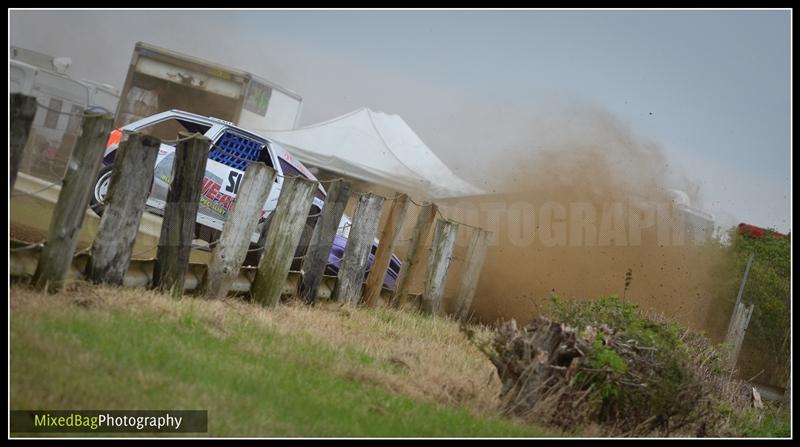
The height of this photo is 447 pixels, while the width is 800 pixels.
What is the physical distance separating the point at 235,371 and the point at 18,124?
7.85 feet

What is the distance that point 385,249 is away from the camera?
12.9 meters

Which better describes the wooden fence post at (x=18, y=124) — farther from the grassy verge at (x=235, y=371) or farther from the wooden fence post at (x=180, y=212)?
the wooden fence post at (x=180, y=212)

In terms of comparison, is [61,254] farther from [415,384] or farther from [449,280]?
[449,280]

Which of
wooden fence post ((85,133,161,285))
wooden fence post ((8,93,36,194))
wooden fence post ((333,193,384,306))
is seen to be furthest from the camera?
wooden fence post ((333,193,384,306))

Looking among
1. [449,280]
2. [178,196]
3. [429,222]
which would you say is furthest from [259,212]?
[449,280]

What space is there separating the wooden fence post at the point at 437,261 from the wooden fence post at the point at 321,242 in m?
2.86

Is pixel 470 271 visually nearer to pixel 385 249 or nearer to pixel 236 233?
pixel 385 249

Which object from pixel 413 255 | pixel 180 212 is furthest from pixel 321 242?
pixel 180 212

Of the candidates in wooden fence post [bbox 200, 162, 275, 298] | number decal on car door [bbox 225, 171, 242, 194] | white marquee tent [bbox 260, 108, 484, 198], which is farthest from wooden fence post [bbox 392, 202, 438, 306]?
white marquee tent [bbox 260, 108, 484, 198]

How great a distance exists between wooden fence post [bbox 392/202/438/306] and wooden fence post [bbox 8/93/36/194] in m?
6.85

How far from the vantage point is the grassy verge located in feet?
19.5

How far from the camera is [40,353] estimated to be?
617 centimetres

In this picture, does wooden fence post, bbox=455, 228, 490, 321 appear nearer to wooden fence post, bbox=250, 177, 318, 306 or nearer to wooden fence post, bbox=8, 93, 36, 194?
wooden fence post, bbox=250, 177, 318, 306

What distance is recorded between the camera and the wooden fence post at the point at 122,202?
8.36m
